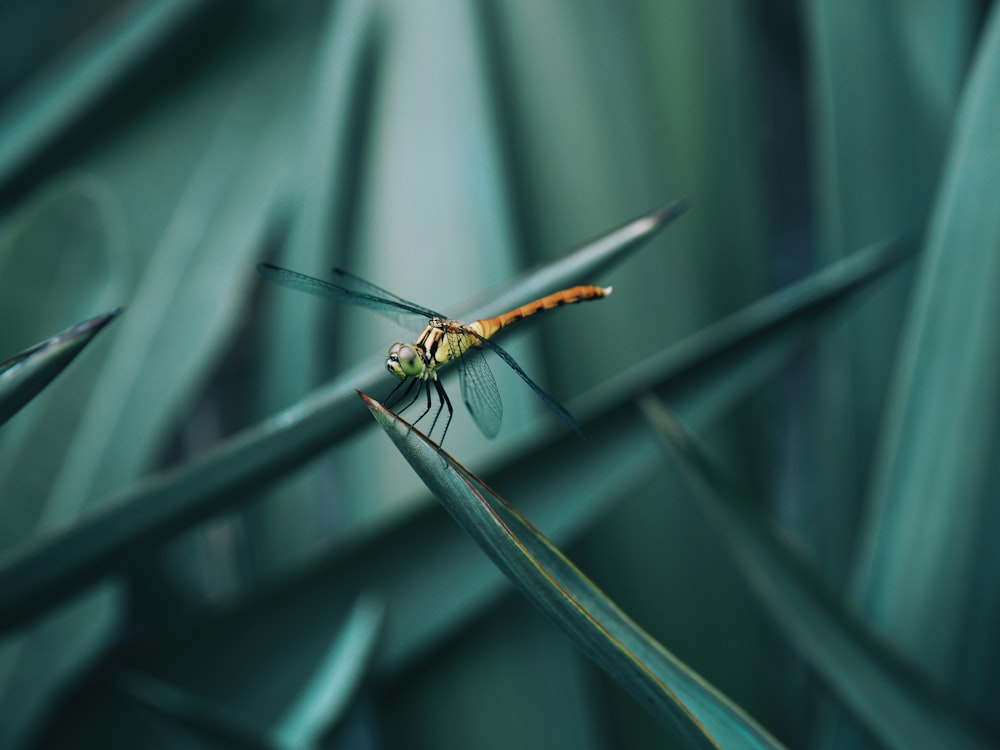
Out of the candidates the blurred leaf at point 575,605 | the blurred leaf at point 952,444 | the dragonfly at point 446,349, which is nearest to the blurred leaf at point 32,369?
the blurred leaf at point 575,605

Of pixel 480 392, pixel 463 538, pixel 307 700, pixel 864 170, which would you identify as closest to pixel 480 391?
pixel 480 392

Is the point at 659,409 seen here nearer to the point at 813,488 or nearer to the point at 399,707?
the point at 399,707

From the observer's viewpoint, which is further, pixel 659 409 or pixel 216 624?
pixel 216 624

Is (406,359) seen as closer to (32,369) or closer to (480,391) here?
(480,391)

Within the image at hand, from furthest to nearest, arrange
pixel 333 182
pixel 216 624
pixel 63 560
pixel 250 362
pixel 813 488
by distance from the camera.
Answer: pixel 250 362
pixel 813 488
pixel 333 182
pixel 216 624
pixel 63 560

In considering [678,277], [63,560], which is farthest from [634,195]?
[63,560]

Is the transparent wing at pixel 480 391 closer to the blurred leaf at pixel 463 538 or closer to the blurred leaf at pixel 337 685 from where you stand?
the blurred leaf at pixel 463 538
